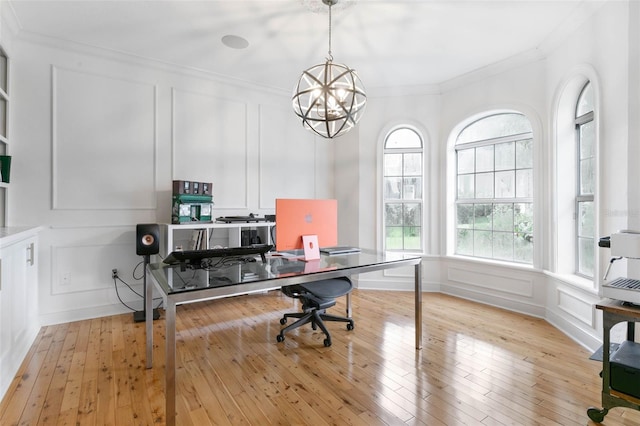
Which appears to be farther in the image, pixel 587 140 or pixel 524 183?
pixel 524 183

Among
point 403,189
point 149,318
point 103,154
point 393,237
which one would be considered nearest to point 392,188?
point 403,189

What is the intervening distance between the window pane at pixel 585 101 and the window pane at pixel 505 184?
3.11 feet

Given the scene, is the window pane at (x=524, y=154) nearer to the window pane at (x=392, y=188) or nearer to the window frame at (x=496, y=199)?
the window frame at (x=496, y=199)

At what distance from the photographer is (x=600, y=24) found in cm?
255

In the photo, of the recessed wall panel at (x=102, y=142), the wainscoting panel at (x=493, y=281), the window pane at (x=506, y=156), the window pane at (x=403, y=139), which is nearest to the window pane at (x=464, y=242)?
Result: the wainscoting panel at (x=493, y=281)

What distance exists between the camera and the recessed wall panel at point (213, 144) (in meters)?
3.88

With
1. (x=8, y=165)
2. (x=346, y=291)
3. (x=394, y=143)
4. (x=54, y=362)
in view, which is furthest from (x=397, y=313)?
(x=8, y=165)

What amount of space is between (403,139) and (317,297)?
2.95 meters

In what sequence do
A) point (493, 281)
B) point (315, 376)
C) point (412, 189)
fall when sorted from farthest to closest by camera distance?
1. point (412, 189)
2. point (493, 281)
3. point (315, 376)

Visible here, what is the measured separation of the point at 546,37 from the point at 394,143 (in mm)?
2038

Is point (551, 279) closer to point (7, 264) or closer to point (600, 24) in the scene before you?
point (600, 24)

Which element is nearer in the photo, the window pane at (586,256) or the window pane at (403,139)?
the window pane at (586,256)

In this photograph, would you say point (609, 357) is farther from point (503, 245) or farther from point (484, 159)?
point (484, 159)

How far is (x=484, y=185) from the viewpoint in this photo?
161 inches
